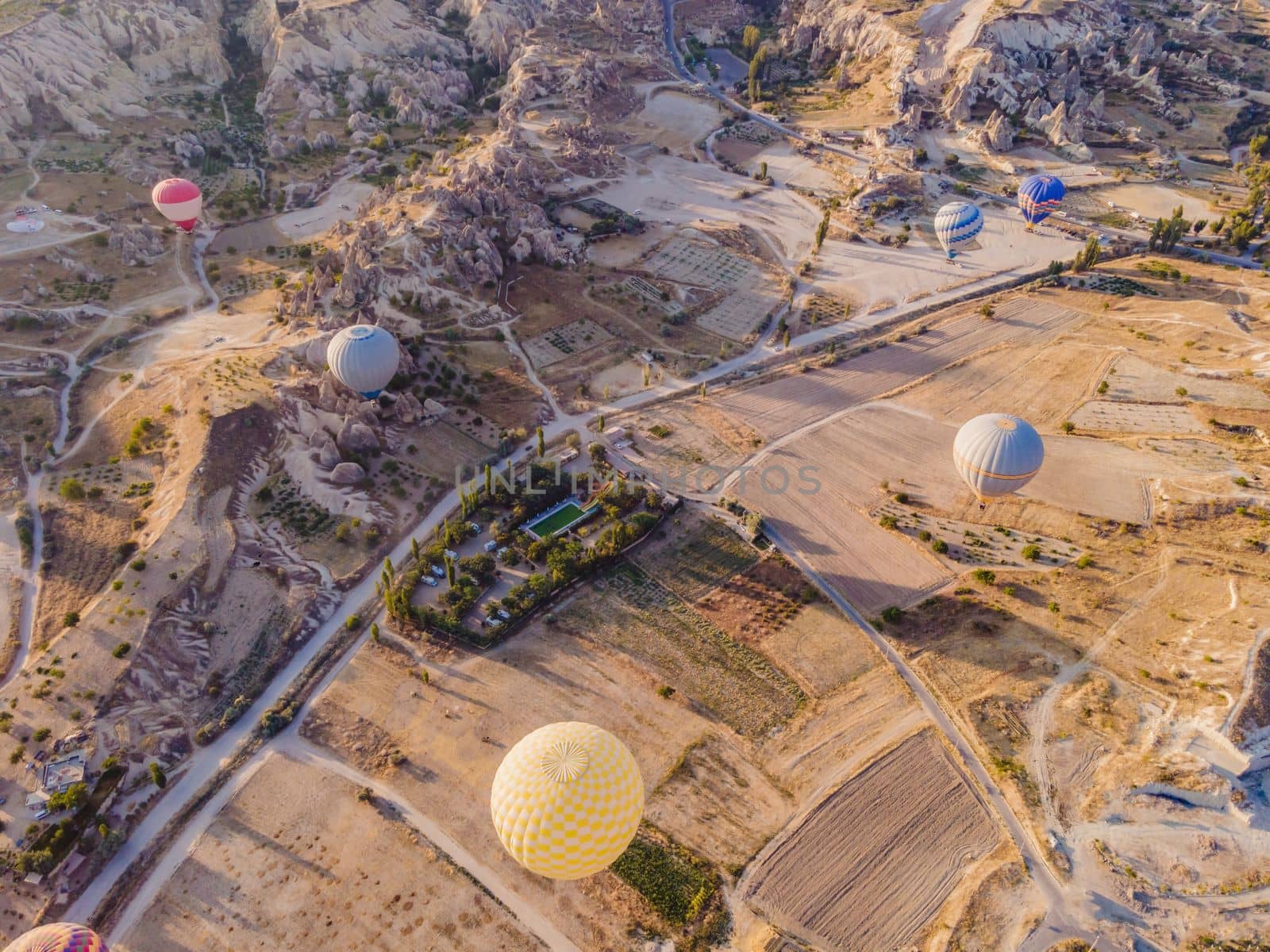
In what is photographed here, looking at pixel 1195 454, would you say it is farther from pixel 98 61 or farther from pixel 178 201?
pixel 98 61

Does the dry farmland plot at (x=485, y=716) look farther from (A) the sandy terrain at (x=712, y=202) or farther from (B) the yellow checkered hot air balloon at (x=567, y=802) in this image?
(A) the sandy terrain at (x=712, y=202)

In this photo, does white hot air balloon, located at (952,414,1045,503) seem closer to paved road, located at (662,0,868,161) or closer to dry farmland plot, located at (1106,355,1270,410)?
dry farmland plot, located at (1106,355,1270,410)

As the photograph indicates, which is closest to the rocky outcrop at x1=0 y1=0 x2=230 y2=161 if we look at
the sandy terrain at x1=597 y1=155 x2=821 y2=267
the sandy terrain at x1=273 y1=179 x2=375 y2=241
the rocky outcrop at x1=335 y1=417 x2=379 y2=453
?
the sandy terrain at x1=273 y1=179 x2=375 y2=241

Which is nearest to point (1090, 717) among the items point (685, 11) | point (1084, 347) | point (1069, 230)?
point (1084, 347)

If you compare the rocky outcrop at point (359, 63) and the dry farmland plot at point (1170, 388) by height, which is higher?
the rocky outcrop at point (359, 63)

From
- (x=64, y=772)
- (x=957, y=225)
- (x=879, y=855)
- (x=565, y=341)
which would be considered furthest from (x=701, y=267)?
(x=64, y=772)

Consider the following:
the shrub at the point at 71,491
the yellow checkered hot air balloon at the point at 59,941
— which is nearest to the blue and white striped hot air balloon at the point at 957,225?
the shrub at the point at 71,491
